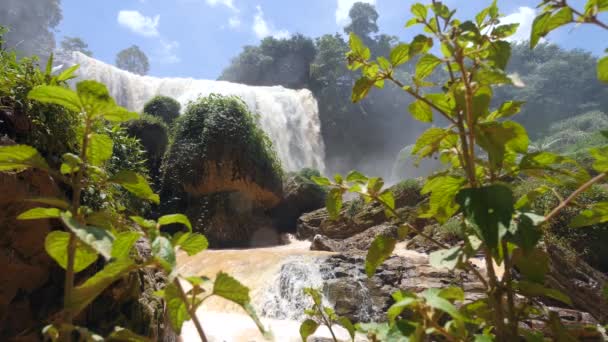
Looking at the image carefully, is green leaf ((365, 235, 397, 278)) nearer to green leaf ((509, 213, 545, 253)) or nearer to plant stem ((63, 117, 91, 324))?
green leaf ((509, 213, 545, 253))

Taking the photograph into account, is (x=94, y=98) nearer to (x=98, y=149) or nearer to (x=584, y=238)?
(x=98, y=149)

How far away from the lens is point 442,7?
0.64 meters

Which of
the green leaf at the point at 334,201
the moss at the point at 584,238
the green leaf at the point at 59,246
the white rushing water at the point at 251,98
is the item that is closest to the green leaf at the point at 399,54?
the green leaf at the point at 334,201

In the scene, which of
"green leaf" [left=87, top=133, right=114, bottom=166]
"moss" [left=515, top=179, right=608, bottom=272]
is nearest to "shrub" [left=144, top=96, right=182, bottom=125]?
"moss" [left=515, top=179, right=608, bottom=272]

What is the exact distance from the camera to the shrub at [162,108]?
44.7ft

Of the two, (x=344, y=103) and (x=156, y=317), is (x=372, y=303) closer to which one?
(x=156, y=317)

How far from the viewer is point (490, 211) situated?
0.50 meters

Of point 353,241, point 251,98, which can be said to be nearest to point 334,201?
point 353,241

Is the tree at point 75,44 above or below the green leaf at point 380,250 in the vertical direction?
above

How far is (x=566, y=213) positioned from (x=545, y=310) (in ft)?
21.6

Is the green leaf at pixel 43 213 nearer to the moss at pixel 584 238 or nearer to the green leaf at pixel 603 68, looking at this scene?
the green leaf at pixel 603 68

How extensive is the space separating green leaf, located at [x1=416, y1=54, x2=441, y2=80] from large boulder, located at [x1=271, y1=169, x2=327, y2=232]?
1174cm

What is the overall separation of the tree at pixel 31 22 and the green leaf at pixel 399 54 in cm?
2946

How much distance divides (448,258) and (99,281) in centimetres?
45
